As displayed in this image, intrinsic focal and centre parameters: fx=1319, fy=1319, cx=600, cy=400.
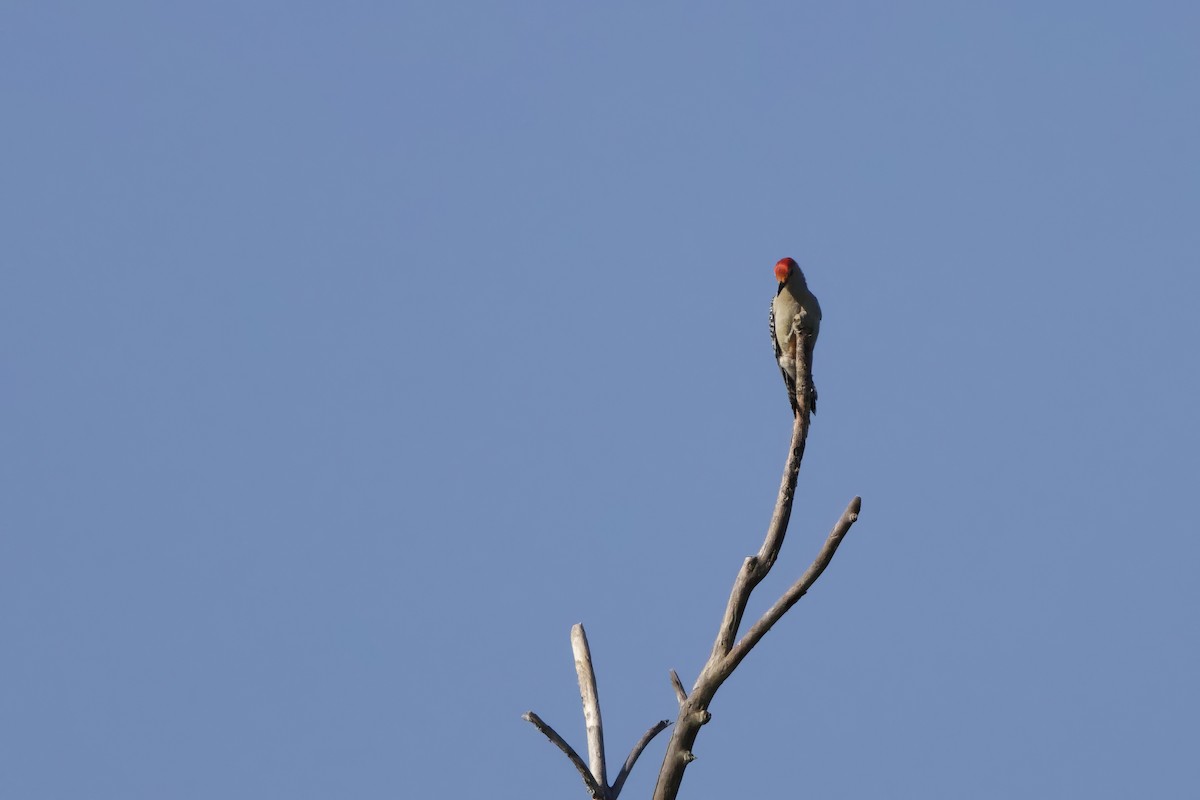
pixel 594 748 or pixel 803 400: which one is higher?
pixel 803 400

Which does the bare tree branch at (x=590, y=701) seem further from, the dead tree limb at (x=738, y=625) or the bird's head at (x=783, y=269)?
the bird's head at (x=783, y=269)

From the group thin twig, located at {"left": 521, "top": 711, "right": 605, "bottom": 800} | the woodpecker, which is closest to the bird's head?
the woodpecker

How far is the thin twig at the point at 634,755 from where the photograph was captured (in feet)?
29.0

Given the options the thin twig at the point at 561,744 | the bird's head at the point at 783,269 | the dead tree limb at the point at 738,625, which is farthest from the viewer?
the bird's head at the point at 783,269

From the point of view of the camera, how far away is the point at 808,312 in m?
12.4

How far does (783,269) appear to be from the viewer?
1225 cm

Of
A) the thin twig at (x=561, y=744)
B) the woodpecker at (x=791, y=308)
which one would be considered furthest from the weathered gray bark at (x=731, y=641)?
the woodpecker at (x=791, y=308)

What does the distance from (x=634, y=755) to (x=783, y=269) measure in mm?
5133

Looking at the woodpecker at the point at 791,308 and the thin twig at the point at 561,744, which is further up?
the woodpecker at the point at 791,308

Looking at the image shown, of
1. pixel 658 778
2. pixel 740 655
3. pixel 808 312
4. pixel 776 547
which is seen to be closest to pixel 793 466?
pixel 776 547

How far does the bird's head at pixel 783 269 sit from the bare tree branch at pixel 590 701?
4.18 meters

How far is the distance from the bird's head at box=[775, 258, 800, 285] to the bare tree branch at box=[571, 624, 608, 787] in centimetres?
418

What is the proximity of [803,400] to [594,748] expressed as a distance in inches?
110

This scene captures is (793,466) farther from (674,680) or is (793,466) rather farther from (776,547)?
(674,680)
